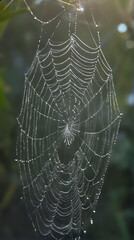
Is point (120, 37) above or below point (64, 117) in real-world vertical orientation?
above

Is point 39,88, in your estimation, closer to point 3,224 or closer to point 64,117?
point 64,117

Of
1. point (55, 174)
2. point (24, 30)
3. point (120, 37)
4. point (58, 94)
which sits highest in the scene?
point (24, 30)

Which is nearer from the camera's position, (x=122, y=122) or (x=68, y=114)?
(x=68, y=114)

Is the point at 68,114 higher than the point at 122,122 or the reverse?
higher

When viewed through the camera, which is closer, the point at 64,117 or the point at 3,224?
the point at 64,117

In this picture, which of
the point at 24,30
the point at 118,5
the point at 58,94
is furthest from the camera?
the point at 24,30

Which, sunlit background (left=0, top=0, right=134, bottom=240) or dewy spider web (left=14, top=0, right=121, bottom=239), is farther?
sunlit background (left=0, top=0, right=134, bottom=240)

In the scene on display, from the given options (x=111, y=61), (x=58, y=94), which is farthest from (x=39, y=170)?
(x=111, y=61)

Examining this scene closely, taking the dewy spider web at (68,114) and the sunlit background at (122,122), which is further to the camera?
the sunlit background at (122,122)
